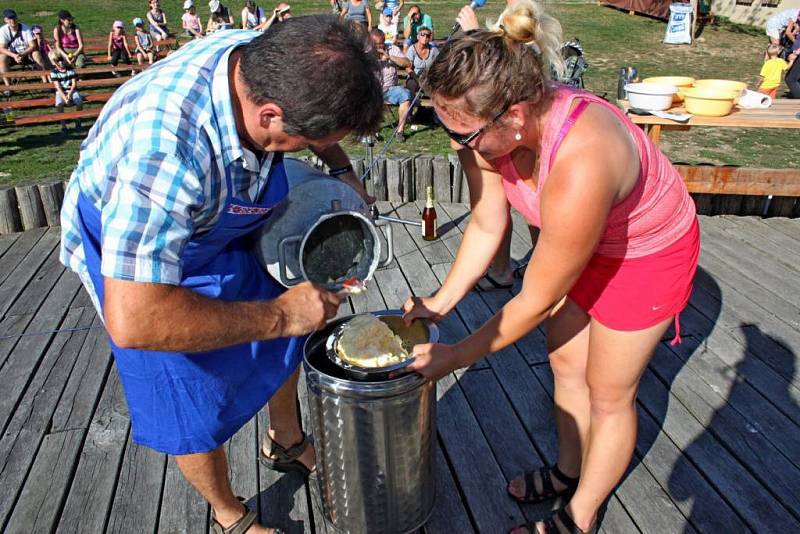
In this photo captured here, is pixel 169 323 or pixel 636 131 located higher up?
pixel 636 131

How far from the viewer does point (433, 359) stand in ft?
5.87

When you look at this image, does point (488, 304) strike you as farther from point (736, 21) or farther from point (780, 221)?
point (736, 21)

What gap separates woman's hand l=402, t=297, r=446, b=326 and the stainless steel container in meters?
0.06

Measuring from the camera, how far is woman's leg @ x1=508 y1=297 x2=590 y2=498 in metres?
2.08

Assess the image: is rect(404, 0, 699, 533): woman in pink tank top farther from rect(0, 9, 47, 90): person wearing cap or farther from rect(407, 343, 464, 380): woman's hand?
rect(0, 9, 47, 90): person wearing cap

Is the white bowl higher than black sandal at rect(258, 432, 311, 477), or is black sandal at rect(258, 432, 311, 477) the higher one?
the white bowl

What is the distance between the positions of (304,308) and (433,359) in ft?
1.31

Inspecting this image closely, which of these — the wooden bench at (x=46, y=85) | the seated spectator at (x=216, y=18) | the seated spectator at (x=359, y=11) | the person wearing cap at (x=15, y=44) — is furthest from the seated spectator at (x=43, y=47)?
the seated spectator at (x=359, y=11)

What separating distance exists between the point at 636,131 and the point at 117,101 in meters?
1.37

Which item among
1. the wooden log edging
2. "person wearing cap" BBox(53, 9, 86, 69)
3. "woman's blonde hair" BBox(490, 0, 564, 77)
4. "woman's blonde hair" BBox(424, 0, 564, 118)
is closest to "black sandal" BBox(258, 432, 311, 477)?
"woman's blonde hair" BBox(424, 0, 564, 118)

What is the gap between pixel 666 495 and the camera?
7.85 feet

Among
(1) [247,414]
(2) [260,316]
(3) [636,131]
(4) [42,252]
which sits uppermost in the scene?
(3) [636,131]

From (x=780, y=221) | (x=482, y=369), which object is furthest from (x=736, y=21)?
(x=482, y=369)

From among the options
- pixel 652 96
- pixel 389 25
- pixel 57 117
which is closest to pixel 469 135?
pixel 652 96
